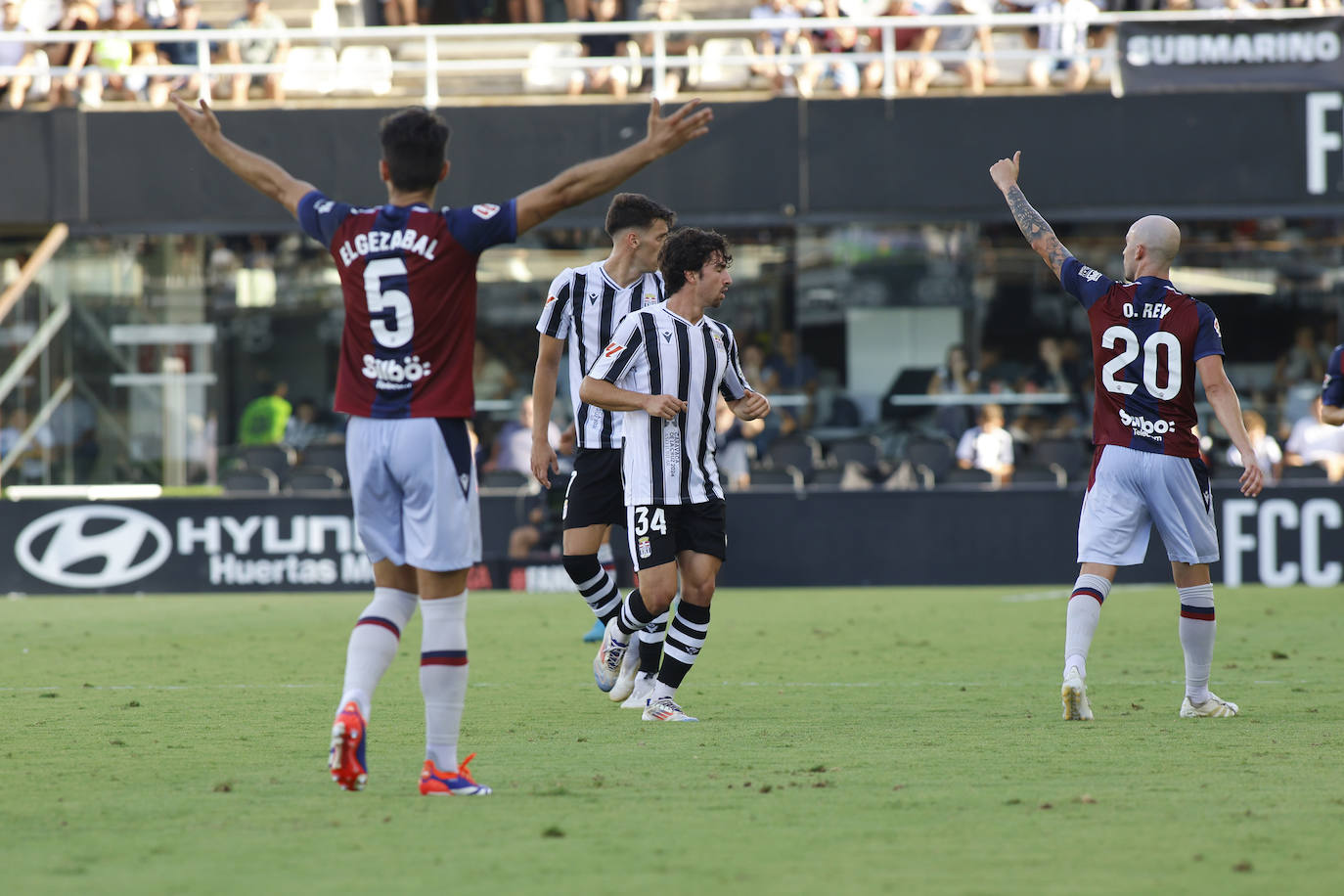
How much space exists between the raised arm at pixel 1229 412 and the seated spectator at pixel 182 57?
14.2 m

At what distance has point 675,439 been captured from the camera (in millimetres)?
7039

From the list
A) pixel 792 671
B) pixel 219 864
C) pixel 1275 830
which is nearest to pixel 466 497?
pixel 219 864

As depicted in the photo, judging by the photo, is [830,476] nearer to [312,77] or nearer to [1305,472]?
[1305,472]

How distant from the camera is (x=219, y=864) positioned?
4.13 m

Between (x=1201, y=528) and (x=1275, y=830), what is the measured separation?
8.46ft

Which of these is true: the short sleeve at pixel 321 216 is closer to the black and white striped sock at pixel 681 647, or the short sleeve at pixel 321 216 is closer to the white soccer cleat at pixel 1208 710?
the black and white striped sock at pixel 681 647

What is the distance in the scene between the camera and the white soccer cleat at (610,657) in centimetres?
763

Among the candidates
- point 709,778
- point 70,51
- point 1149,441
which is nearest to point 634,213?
point 1149,441

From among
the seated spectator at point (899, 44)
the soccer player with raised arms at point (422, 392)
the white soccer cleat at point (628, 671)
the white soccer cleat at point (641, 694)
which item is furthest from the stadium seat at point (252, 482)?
the soccer player with raised arms at point (422, 392)

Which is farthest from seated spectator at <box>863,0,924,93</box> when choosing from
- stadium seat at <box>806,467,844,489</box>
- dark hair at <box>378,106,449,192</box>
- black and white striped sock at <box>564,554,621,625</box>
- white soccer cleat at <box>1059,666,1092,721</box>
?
dark hair at <box>378,106,449,192</box>

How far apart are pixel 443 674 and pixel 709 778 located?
3.23 ft

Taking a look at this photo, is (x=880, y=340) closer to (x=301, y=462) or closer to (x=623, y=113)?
(x=623, y=113)

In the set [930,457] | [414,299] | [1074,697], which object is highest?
[414,299]

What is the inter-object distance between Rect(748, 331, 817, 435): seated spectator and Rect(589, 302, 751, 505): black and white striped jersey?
40.9 feet
